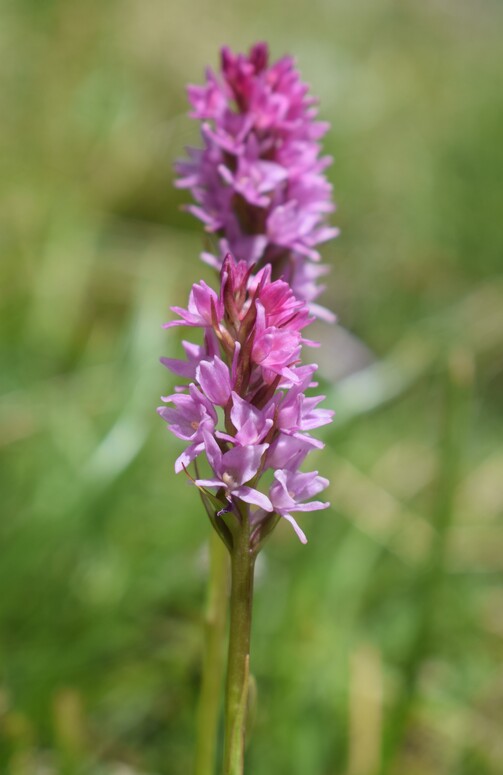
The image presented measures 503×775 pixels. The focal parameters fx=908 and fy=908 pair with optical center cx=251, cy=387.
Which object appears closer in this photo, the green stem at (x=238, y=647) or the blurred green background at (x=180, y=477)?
the green stem at (x=238, y=647)

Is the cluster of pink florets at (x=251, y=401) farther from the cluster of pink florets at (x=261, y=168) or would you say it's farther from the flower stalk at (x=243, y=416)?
the cluster of pink florets at (x=261, y=168)

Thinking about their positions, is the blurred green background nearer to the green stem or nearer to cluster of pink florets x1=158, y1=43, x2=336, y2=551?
the green stem

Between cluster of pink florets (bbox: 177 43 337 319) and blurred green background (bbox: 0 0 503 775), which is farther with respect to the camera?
blurred green background (bbox: 0 0 503 775)

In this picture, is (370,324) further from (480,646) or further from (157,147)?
(480,646)

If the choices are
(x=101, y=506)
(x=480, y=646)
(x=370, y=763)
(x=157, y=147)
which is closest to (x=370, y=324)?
(x=157, y=147)

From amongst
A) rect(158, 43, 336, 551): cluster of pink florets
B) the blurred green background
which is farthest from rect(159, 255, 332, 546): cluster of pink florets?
the blurred green background

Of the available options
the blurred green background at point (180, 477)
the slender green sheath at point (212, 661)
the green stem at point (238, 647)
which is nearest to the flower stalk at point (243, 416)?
the green stem at point (238, 647)

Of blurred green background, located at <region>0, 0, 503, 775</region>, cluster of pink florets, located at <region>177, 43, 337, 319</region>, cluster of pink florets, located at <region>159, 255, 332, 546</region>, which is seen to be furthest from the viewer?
blurred green background, located at <region>0, 0, 503, 775</region>
